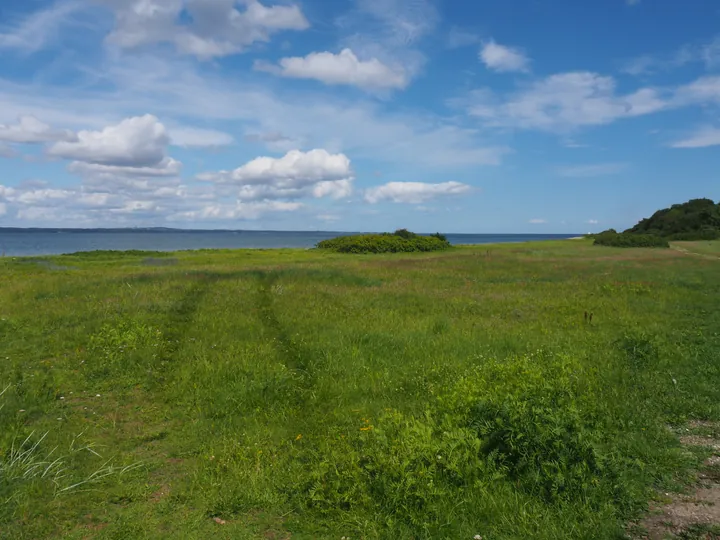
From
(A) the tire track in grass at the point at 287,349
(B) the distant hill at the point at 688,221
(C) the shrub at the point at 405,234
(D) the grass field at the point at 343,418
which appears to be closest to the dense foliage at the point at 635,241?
(B) the distant hill at the point at 688,221

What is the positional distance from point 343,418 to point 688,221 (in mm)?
80103

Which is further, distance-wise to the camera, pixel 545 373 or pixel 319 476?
pixel 545 373

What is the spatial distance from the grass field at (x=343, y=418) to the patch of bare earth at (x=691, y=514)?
0.22m

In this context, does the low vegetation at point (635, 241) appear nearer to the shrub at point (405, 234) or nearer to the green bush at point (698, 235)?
the green bush at point (698, 235)

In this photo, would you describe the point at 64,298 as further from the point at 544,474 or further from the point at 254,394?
the point at 544,474

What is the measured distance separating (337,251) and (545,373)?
52.3 m

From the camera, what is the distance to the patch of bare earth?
18.2ft

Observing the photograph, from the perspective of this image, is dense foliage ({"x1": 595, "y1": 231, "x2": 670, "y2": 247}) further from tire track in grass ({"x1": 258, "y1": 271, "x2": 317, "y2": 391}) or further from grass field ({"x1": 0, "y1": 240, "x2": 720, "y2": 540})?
tire track in grass ({"x1": 258, "y1": 271, "x2": 317, "y2": 391})

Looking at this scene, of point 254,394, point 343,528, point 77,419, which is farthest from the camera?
point 254,394

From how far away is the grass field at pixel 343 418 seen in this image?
6.22 metres

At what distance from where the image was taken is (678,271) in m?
31.3

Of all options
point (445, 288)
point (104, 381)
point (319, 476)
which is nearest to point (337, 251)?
point (445, 288)

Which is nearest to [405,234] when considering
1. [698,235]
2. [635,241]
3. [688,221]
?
[635,241]

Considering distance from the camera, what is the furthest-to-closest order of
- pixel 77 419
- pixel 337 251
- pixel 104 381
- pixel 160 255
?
pixel 337 251 → pixel 160 255 → pixel 104 381 → pixel 77 419
